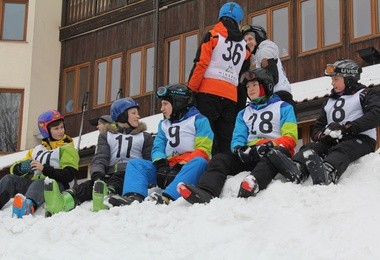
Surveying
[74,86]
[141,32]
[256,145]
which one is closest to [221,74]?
[256,145]

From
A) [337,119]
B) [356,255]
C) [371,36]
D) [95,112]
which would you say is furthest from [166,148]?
[95,112]

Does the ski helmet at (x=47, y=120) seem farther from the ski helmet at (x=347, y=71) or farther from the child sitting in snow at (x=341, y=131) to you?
the ski helmet at (x=347, y=71)

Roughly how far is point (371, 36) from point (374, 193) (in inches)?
365

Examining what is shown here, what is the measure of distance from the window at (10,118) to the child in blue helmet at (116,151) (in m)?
12.6

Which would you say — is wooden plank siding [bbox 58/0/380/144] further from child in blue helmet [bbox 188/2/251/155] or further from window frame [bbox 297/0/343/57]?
child in blue helmet [bbox 188/2/251/155]

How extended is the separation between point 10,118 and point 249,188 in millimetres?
15584

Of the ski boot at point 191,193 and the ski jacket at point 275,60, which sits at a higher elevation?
the ski jacket at point 275,60

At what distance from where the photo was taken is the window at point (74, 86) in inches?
804

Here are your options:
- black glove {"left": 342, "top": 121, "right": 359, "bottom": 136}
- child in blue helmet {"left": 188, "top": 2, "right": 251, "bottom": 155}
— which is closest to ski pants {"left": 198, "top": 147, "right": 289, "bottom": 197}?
black glove {"left": 342, "top": 121, "right": 359, "bottom": 136}

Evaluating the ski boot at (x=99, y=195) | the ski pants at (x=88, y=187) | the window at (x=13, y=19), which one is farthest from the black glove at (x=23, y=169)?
the window at (x=13, y=19)

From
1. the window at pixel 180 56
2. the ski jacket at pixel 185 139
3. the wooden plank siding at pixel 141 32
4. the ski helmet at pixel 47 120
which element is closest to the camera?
the ski jacket at pixel 185 139

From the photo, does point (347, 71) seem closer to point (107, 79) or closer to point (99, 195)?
point (99, 195)

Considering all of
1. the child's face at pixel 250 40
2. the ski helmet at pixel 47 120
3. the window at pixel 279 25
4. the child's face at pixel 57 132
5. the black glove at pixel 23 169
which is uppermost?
the window at pixel 279 25

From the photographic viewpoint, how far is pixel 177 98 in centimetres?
777
